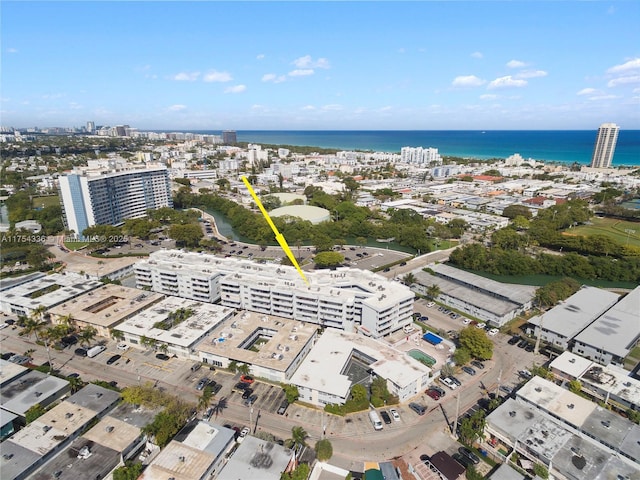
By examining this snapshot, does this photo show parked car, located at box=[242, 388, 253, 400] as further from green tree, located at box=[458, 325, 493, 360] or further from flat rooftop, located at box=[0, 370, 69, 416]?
green tree, located at box=[458, 325, 493, 360]

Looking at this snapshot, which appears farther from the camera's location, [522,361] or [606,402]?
[522,361]

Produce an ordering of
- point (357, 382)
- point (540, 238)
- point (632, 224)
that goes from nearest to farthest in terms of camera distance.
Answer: point (357, 382)
point (540, 238)
point (632, 224)

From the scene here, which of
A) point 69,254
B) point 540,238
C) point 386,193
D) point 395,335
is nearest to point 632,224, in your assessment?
point 540,238

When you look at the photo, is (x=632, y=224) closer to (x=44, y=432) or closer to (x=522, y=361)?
(x=522, y=361)

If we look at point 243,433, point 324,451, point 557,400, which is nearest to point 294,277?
point 243,433

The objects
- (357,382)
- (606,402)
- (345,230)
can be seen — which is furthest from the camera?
(345,230)
